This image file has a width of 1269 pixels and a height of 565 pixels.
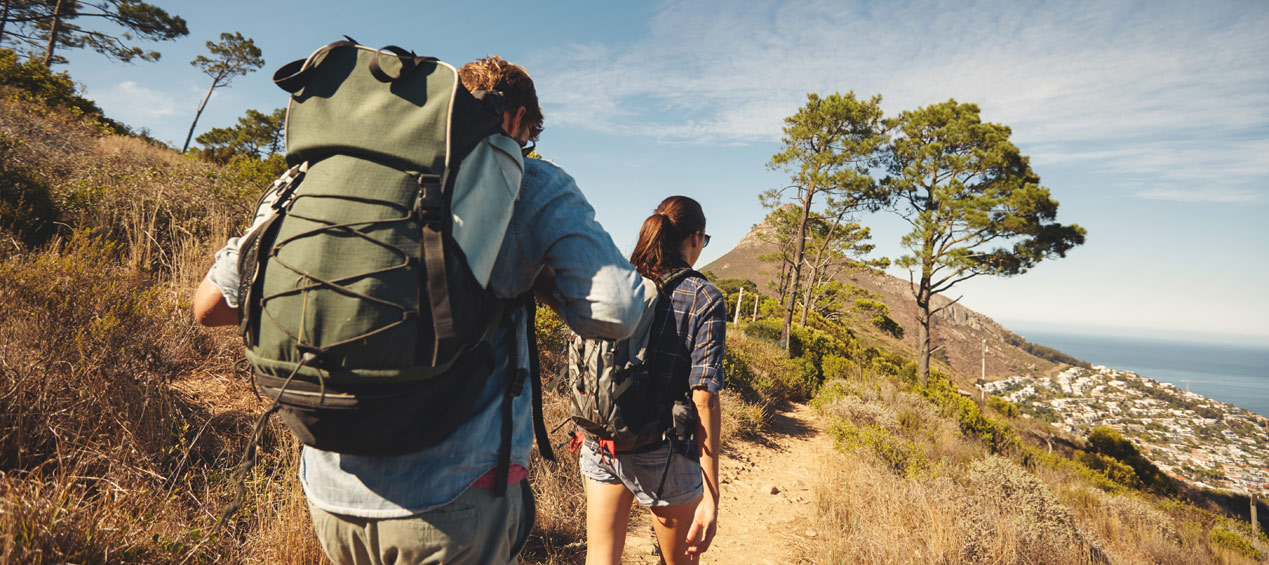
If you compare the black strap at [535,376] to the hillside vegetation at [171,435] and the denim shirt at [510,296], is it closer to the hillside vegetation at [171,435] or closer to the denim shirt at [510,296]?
the denim shirt at [510,296]

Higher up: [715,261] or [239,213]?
[715,261]

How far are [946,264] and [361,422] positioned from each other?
20289 millimetres

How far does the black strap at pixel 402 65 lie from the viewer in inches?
32.4

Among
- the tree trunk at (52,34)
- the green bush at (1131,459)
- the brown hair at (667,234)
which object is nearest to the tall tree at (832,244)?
the green bush at (1131,459)

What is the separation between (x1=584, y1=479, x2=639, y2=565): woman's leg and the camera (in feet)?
6.24

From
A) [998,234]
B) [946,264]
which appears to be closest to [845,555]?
[946,264]

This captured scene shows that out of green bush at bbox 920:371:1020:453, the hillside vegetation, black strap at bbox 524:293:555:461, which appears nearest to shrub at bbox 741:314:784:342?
green bush at bbox 920:371:1020:453

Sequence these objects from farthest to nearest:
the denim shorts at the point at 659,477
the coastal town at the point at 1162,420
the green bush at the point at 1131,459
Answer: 1. the coastal town at the point at 1162,420
2. the green bush at the point at 1131,459
3. the denim shorts at the point at 659,477

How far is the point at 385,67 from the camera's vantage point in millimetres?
835

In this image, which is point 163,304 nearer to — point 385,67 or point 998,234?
point 385,67

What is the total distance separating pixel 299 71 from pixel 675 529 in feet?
5.92

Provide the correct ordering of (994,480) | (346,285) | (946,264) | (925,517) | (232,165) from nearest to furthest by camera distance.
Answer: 1. (346,285)
2. (925,517)
3. (994,480)
4. (232,165)
5. (946,264)

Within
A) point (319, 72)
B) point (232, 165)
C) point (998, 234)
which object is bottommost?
point (319, 72)

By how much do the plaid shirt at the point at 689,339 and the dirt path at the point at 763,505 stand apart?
7.28 ft
